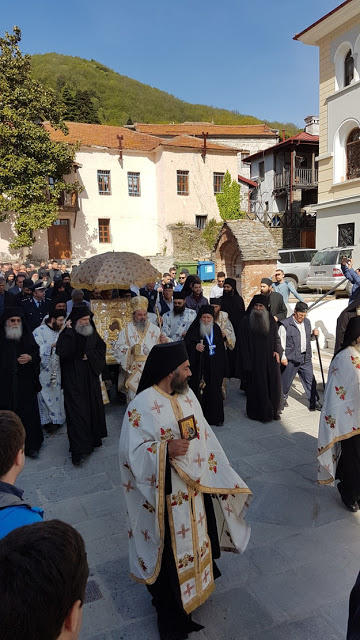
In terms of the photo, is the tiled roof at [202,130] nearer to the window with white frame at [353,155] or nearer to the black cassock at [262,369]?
the window with white frame at [353,155]

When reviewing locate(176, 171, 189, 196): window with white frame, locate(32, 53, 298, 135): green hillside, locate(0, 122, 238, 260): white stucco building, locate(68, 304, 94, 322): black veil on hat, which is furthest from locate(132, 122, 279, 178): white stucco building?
locate(68, 304, 94, 322): black veil on hat

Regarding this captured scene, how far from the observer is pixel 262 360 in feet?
22.3

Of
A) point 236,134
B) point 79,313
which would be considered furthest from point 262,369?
point 236,134

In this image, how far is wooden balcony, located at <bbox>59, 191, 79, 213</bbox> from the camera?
28.6 metres

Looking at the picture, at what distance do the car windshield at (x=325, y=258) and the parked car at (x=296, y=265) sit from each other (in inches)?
50.7

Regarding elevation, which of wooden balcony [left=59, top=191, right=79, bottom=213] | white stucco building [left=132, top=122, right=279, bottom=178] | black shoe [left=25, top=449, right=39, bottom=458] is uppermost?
white stucco building [left=132, top=122, right=279, bottom=178]

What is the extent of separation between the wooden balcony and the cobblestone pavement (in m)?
24.6

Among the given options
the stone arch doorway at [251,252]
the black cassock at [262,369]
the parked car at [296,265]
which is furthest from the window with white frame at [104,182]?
the black cassock at [262,369]

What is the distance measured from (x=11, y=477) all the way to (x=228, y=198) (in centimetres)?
3179

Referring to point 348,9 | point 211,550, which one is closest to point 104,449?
point 211,550

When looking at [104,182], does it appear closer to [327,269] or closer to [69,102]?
[327,269]

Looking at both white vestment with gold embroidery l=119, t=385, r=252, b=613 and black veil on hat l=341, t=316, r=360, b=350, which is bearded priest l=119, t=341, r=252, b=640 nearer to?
white vestment with gold embroidery l=119, t=385, r=252, b=613

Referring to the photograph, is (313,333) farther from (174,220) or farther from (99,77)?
(99,77)

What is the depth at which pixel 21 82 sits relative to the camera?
77.3ft
